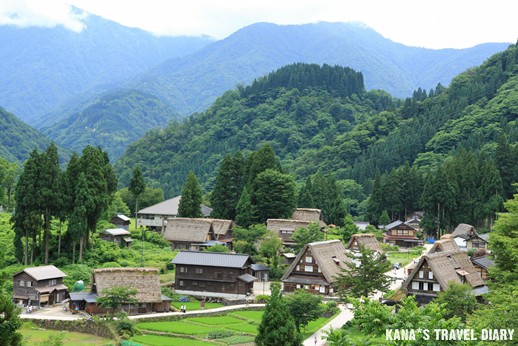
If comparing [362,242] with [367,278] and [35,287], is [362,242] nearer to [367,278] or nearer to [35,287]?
[367,278]

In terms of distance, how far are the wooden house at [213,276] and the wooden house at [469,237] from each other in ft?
78.6

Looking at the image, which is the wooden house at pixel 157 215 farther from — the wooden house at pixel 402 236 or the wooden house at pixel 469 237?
the wooden house at pixel 469 237

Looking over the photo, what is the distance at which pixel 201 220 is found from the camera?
58.6 m

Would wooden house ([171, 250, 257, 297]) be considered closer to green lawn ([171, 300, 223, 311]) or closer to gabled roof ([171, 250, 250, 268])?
gabled roof ([171, 250, 250, 268])

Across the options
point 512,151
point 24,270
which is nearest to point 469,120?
point 512,151

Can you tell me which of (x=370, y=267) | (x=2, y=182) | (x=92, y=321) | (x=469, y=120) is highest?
(x=469, y=120)

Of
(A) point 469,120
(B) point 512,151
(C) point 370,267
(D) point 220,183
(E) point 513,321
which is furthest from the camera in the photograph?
(A) point 469,120

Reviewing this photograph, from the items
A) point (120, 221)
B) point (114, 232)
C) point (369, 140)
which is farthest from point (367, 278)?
point (369, 140)

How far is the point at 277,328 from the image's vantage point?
96.8ft

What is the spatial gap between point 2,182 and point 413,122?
6637cm

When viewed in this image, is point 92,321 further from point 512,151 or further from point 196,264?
point 512,151

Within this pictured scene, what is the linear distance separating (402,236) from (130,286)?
3552 cm

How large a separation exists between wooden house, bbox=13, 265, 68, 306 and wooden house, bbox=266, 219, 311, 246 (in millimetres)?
21404

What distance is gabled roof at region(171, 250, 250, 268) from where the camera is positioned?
45.8 m
